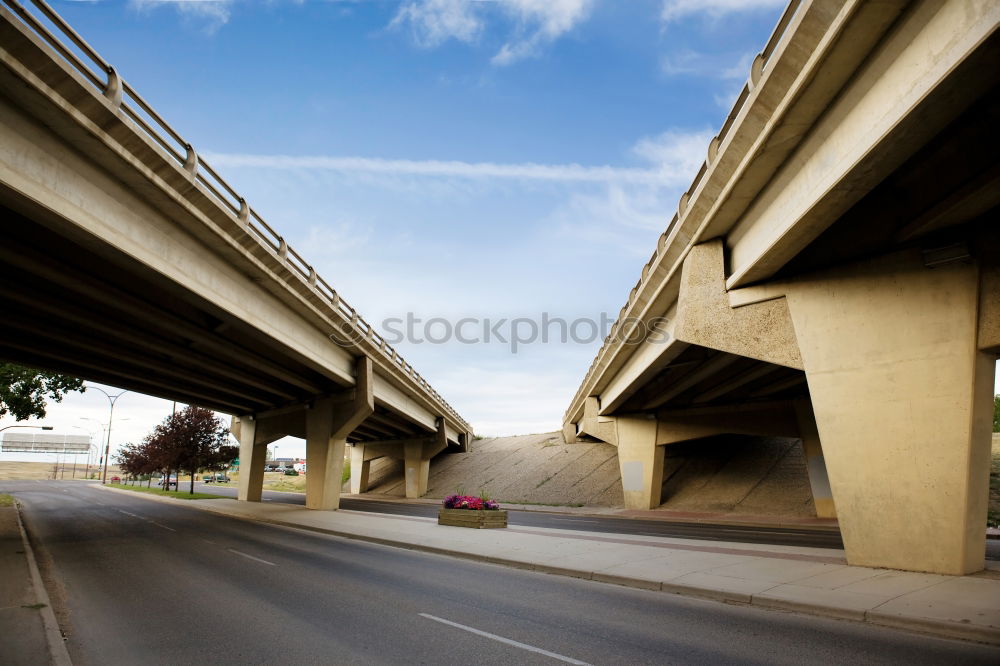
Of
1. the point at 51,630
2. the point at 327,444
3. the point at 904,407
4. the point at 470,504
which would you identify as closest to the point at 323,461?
the point at 327,444

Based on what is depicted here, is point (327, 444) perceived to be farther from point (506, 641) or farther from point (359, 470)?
point (359, 470)

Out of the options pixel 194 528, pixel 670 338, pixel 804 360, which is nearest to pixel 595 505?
pixel 670 338

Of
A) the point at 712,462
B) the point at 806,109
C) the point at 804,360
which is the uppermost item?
the point at 806,109

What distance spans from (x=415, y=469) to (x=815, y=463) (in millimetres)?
35251

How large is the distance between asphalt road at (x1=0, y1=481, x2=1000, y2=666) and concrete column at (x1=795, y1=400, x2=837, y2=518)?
21.4 meters

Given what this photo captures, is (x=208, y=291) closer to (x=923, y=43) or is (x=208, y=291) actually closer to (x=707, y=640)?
(x=707, y=640)

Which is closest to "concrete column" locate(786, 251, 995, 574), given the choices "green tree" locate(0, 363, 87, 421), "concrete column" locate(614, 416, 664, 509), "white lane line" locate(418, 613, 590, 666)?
"white lane line" locate(418, 613, 590, 666)

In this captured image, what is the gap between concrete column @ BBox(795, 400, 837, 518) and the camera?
26.7m

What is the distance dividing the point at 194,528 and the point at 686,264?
62.0ft

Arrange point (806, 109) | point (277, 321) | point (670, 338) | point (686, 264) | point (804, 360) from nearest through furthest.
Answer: point (806, 109), point (804, 360), point (686, 264), point (670, 338), point (277, 321)

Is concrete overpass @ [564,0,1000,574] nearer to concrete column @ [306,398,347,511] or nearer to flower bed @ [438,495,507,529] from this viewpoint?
flower bed @ [438,495,507,529]

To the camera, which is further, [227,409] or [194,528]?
[227,409]

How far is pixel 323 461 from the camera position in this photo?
31156 mm

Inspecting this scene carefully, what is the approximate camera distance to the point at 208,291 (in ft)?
49.5
